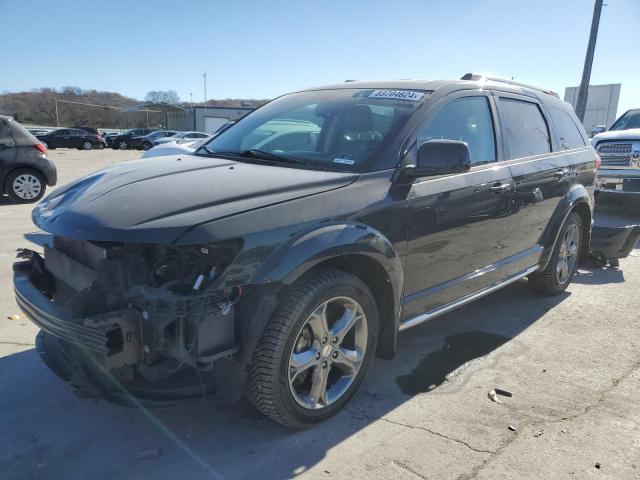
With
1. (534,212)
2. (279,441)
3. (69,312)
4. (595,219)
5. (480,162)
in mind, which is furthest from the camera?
(595,219)

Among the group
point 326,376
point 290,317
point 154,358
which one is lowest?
point 326,376

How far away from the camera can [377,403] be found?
10.6 ft

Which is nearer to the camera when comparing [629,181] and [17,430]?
[17,430]

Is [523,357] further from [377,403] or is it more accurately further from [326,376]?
[326,376]

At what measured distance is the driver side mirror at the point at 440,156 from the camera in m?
3.07

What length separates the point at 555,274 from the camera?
17.0 feet

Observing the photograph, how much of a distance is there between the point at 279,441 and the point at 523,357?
2.09 metres

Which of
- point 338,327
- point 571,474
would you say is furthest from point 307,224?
point 571,474

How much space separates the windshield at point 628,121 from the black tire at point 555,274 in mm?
7050

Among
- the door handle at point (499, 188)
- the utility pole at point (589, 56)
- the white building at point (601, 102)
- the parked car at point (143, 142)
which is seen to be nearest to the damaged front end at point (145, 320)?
the door handle at point (499, 188)

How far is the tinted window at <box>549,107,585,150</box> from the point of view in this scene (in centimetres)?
504

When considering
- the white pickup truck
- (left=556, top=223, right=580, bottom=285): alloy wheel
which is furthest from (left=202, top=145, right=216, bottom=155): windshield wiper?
the white pickup truck

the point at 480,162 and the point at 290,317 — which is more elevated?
the point at 480,162

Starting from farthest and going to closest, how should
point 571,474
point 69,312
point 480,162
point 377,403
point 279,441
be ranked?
point 480,162 → point 377,403 → point 279,441 → point 571,474 → point 69,312
